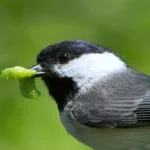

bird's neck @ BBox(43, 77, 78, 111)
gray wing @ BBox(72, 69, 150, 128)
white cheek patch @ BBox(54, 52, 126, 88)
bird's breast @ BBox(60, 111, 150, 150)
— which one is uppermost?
white cheek patch @ BBox(54, 52, 126, 88)

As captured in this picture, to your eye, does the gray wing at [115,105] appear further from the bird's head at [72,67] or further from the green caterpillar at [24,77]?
the green caterpillar at [24,77]

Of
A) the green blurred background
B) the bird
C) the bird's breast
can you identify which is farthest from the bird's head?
the green blurred background

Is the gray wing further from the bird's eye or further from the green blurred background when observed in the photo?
the green blurred background

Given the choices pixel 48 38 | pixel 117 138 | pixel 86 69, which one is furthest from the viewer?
pixel 48 38

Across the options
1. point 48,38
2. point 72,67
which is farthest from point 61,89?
point 48,38

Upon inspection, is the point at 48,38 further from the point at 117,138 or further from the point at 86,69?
the point at 117,138

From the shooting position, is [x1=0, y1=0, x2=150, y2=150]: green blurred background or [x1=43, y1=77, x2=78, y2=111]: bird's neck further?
[x1=0, y1=0, x2=150, y2=150]: green blurred background
